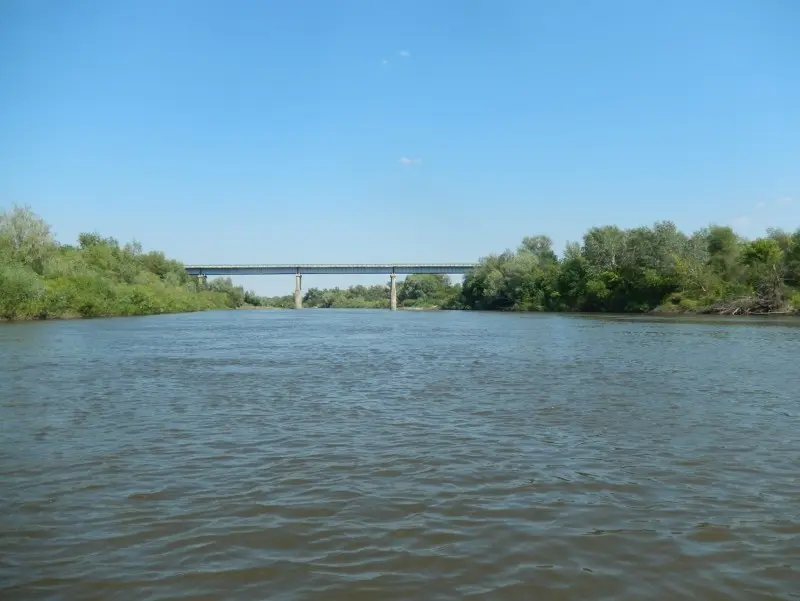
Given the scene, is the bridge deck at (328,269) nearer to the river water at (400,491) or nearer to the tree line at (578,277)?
the tree line at (578,277)

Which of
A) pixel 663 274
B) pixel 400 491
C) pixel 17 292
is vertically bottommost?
pixel 400 491

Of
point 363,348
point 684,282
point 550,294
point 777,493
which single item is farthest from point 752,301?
point 777,493

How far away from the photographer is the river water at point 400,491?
5.86 m

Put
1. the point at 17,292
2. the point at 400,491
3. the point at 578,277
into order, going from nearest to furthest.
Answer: the point at 400,491 < the point at 17,292 < the point at 578,277

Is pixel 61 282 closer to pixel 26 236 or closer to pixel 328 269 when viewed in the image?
pixel 26 236

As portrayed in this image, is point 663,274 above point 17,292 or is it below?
above

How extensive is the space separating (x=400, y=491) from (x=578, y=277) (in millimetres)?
101862

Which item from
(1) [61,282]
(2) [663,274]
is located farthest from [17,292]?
(2) [663,274]

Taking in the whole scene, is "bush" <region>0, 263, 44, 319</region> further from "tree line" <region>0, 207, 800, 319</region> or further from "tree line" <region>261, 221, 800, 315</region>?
"tree line" <region>261, 221, 800, 315</region>

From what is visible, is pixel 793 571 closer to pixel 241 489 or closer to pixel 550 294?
pixel 241 489

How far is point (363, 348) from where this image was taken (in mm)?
33406

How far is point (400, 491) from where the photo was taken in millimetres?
8352

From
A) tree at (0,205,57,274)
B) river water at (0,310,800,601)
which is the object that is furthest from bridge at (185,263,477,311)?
river water at (0,310,800,601)

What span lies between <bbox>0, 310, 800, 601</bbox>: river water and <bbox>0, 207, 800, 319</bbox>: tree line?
54487 millimetres
